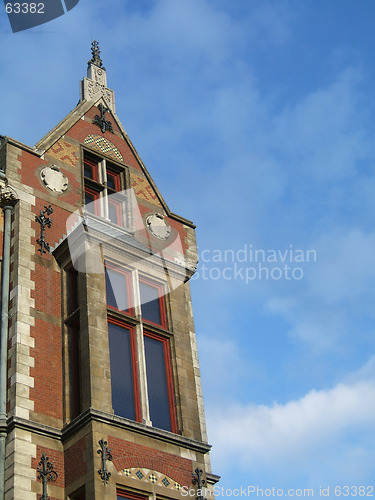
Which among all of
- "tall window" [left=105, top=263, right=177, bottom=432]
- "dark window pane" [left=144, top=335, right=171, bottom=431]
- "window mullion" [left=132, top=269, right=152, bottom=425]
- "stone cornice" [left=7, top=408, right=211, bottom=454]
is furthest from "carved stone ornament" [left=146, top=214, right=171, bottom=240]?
"stone cornice" [left=7, top=408, right=211, bottom=454]

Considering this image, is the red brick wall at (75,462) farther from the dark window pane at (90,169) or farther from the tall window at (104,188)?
the dark window pane at (90,169)

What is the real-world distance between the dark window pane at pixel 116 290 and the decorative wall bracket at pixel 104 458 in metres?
4.08

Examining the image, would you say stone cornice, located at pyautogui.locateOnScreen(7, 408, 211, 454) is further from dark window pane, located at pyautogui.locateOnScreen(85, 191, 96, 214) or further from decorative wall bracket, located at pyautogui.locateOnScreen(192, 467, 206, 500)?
dark window pane, located at pyautogui.locateOnScreen(85, 191, 96, 214)

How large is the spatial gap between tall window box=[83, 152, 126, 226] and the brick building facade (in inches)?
1.7

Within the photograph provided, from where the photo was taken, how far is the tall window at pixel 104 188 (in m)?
23.0

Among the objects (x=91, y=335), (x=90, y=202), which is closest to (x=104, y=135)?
(x=90, y=202)

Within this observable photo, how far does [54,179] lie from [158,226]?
140 inches

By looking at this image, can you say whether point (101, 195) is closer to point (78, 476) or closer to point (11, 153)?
point (11, 153)

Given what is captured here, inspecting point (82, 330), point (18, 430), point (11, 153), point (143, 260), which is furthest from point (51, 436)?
point (11, 153)

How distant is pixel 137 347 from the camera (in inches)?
752

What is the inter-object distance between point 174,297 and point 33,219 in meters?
4.29

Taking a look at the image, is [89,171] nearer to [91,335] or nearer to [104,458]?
[91,335]

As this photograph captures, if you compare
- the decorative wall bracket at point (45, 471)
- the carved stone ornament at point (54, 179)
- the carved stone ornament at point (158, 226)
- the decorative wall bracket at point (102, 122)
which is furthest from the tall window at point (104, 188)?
the decorative wall bracket at point (45, 471)

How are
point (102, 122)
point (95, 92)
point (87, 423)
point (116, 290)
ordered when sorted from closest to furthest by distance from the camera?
point (87, 423)
point (116, 290)
point (102, 122)
point (95, 92)
